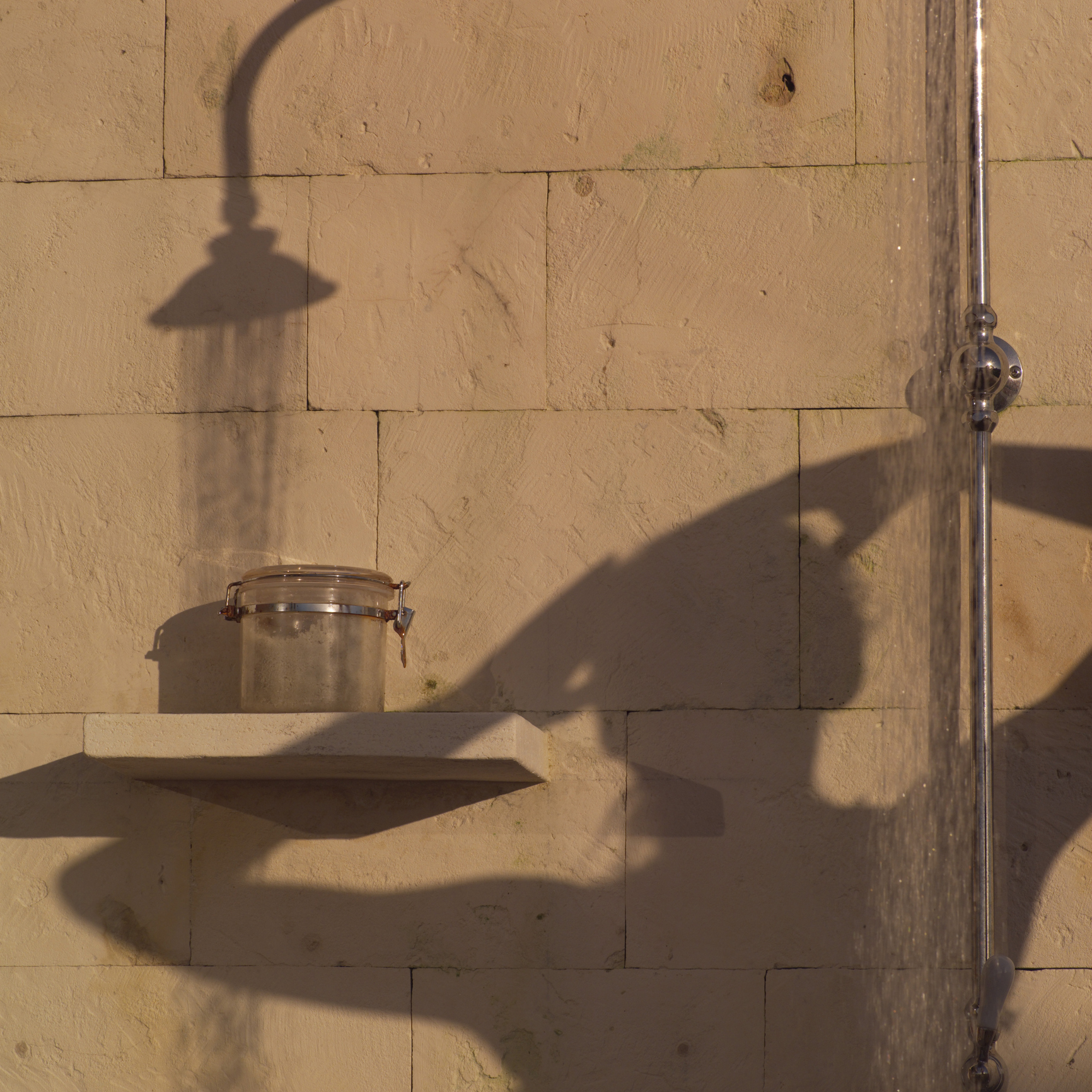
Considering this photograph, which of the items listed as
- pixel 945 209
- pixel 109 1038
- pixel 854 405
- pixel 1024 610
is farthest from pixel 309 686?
pixel 945 209

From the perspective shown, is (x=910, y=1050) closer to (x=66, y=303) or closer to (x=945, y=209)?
(x=945, y=209)

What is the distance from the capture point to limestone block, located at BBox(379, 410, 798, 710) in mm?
1598

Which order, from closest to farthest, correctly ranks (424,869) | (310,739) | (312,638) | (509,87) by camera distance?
1. (310,739)
2. (312,638)
3. (424,869)
4. (509,87)

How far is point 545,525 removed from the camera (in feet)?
5.36

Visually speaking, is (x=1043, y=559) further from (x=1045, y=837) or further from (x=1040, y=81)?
(x=1040, y=81)

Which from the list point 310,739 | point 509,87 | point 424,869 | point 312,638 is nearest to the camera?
point 310,739

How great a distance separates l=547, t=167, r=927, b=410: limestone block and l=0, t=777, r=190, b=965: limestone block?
2.76ft

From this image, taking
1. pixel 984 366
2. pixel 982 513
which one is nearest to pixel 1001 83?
pixel 984 366

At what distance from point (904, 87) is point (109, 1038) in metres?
1.76

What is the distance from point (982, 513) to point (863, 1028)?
704 millimetres

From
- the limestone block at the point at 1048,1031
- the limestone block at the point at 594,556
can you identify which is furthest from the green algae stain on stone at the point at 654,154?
the limestone block at the point at 1048,1031

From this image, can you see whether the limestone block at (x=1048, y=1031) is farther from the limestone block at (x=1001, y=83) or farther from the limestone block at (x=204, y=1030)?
the limestone block at (x=1001, y=83)

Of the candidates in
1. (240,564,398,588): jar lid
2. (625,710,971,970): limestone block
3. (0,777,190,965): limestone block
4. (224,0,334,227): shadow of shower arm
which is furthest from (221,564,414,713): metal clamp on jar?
(224,0,334,227): shadow of shower arm

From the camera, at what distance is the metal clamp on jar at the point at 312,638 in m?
1.47
